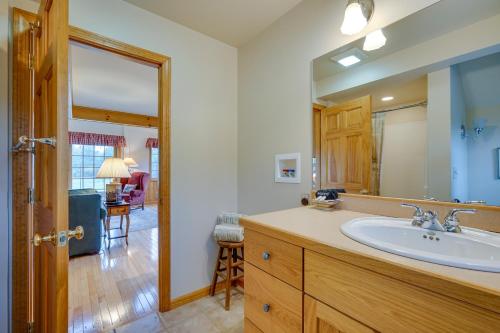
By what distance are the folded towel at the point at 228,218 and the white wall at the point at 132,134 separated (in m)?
5.87

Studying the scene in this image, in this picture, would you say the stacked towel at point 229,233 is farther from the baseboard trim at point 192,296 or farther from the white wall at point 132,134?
the white wall at point 132,134

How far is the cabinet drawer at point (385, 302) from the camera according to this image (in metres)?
0.51

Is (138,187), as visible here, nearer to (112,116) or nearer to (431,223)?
(112,116)

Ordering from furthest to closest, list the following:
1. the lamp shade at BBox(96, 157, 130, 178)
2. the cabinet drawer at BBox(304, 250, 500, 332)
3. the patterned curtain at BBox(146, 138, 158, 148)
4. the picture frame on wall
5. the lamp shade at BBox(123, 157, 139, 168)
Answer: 1. the patterned curtain at BBox(146, 138, 158, 148)
2. the lamp shade at BBox(123, 157, 139, 168)
3. the lamp shade at BBox(96, 157, 130, 178)
4. the picture frame on wall
5. the cabinet drawer at BBox(304, 250, 500, 332)

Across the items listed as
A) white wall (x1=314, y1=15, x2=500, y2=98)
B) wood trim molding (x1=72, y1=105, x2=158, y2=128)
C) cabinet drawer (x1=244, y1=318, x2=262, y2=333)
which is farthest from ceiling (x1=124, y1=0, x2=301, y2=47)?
wood trim molding (x1=72, y1=105, x2=158, y2=128)

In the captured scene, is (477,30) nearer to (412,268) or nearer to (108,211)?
(412,268)

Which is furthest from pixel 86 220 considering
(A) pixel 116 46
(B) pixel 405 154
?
(B) pixel 405 154

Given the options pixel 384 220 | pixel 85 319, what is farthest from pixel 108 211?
pixel 384 220

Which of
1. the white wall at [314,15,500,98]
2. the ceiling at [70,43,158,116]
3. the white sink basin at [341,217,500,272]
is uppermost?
the ceiling at [70,43,158,116]

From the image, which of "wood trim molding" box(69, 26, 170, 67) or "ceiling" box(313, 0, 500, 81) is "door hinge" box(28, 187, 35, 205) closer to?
"wood trim molding" box(69, 26, 170, 67)

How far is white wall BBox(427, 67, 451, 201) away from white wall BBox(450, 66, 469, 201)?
0.01m

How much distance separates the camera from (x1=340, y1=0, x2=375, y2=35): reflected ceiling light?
1274 millimetres

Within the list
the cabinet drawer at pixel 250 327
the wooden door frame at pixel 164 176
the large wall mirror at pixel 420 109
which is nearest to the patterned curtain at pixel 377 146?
the large wall mirror at pixel 420 109

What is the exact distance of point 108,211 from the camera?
10.8 ft
